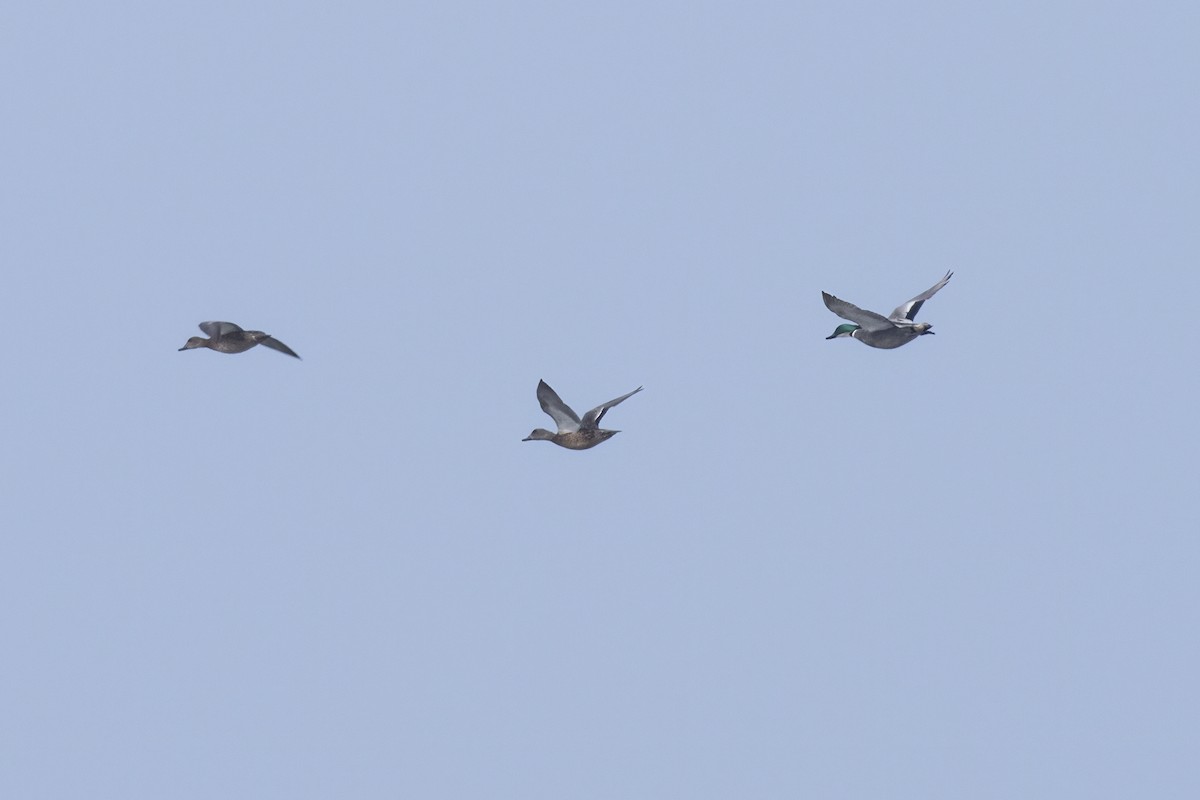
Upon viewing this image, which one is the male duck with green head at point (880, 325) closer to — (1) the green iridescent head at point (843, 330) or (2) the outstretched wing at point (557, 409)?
(1) the green iridescent head at point (843, 330)

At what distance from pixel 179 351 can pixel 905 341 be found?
671 inches

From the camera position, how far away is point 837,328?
39.7m

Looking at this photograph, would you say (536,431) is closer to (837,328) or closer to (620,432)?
(620,432)

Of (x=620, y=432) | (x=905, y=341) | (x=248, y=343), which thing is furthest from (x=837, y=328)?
(x=248, y=343)

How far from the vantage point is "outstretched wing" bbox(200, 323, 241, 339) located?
114 feet

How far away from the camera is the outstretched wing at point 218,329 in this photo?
34.8 m

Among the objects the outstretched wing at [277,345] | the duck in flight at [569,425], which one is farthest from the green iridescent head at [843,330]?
the outstretched wing at [277,345]

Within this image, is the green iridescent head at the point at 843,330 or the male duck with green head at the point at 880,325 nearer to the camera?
the male duck with green head at the point at 880,325

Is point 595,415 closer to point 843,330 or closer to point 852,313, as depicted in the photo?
point 852,313

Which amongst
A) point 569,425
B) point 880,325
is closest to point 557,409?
point 569,425

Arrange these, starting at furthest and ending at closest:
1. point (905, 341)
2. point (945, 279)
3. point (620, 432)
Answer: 1. point (945, 279)
2. point (905, 341)
3. point (620, 432)

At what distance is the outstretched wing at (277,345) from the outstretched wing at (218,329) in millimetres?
657

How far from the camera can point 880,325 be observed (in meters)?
38.0

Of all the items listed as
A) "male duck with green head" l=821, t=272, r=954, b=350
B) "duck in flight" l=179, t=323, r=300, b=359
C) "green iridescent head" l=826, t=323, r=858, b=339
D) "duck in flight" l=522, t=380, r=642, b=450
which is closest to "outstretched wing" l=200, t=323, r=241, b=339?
"duck in flight" l=179, t=323, r=300, b=359
